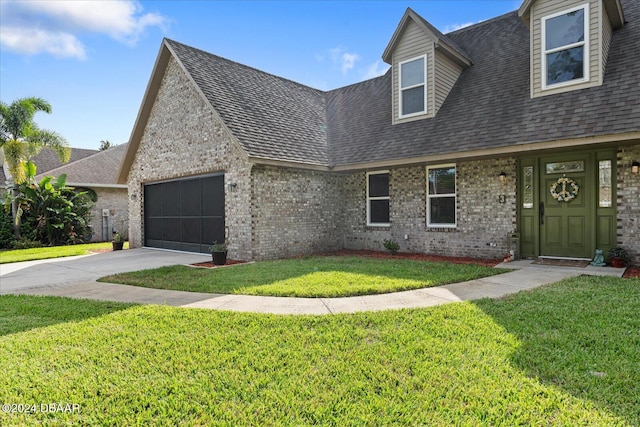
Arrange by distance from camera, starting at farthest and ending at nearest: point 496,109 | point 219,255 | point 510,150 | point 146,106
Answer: point 146,106 < point 219,255 < point 496,109 < point 510,150

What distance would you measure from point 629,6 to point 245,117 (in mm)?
10945

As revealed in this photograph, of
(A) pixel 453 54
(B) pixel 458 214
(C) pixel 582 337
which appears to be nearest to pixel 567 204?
(B) pixel 458 214

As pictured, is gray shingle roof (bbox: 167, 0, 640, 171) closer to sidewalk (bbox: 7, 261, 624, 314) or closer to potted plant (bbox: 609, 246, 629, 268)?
potted plant (bbox: 609, 246, 629, 268)

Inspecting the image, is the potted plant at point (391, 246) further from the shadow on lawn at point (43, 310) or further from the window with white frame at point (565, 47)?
the shadow on lawn at point (43, 310)

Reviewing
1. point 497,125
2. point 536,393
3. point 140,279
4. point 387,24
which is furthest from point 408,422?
point 387,24

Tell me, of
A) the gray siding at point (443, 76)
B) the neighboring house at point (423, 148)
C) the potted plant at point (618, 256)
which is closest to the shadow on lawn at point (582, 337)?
the potted plant at point (618, 256)

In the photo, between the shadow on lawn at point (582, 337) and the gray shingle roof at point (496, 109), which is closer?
the shadow on lawn at point (582, 337)

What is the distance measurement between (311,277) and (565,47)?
320 inches

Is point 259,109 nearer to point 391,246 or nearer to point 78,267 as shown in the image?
point 391,246

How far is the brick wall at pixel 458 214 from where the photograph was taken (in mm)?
9984

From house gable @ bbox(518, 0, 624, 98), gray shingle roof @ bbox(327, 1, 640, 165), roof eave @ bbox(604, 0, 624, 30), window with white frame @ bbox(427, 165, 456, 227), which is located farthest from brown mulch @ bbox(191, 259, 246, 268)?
roof eave @ bbox(604, 0, 624, 30)

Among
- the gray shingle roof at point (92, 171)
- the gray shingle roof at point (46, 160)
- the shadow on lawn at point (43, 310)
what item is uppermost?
the gray shingle roof at point (46, 160)

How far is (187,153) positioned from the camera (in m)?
12.7

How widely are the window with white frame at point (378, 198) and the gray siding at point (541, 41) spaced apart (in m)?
4.73
